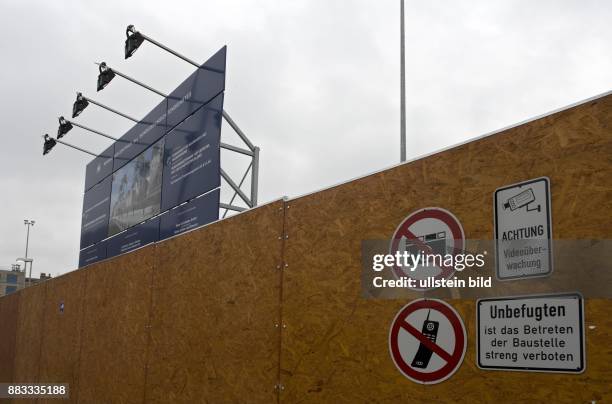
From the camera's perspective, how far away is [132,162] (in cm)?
1425

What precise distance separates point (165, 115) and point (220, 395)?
739 centimetres

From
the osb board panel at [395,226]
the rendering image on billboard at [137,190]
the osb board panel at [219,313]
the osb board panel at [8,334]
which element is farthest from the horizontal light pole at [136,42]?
the osb board panel at [8,334]

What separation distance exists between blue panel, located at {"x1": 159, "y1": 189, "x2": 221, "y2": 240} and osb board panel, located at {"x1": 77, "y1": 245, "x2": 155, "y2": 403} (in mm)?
1536

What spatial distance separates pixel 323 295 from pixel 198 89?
6821 millimetres

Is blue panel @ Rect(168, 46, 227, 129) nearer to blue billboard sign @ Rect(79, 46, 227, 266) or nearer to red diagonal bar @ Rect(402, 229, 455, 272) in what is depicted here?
blue billboard sign @ Rect(79, 46, 227, 266)

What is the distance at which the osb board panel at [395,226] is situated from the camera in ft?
11.5

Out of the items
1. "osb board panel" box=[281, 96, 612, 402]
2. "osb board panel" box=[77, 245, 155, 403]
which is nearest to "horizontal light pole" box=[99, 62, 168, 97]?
"osb board panel" box=[77, 245, 155, 403]

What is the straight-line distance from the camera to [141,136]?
45.2 feet

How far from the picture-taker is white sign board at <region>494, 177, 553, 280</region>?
371 centimetres

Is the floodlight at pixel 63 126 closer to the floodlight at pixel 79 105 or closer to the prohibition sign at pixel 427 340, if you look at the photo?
the floodlight at pixel 79 105

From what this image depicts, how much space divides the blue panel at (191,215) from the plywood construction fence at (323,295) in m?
1.63

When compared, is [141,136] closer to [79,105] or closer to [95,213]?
[79,105]

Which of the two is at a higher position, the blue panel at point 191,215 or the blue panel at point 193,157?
the blue panel at point 193,157

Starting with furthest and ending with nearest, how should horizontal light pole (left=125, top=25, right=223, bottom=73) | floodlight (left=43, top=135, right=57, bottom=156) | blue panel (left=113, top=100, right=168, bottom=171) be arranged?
floodlight (left=43, top=135, right=57, bottom=156), blue panel (left=113, top=100, right=168, bottom=171), horizontal light pole (left=125, top=25, right=223, bottom=73)
